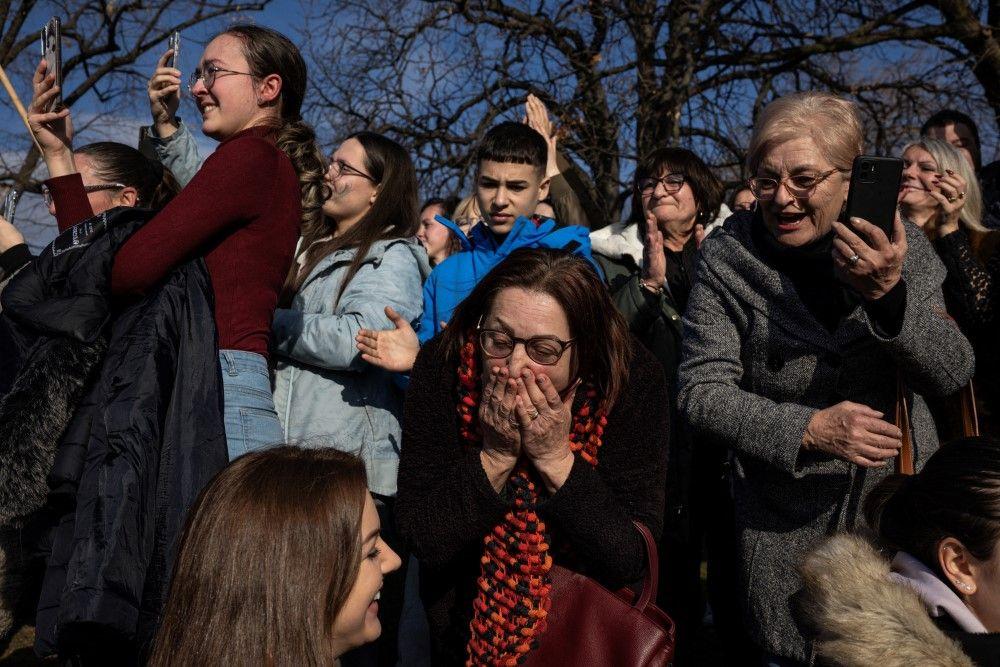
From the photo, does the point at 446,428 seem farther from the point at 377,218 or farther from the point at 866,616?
the point at 377,218

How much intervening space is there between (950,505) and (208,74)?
225cm

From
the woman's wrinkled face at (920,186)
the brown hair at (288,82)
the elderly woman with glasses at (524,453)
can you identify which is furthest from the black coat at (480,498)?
the woman's wrinkled face at (920,186)

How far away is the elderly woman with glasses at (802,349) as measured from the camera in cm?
214

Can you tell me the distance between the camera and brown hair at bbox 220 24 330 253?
2615 millimetres

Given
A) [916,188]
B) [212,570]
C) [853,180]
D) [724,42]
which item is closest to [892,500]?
[853,180]

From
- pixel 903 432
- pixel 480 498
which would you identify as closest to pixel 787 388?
pixel 903 432

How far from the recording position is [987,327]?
3.18 metres

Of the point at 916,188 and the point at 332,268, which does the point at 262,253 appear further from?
the point at 916,188

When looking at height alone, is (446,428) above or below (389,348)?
below

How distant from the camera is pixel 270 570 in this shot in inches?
62.1

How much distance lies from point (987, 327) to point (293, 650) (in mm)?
2752

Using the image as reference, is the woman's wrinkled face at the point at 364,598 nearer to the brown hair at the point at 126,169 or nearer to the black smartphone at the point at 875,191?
the black smartphone at the point at 875,191

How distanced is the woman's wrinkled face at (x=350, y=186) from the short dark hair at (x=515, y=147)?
1.58 ft

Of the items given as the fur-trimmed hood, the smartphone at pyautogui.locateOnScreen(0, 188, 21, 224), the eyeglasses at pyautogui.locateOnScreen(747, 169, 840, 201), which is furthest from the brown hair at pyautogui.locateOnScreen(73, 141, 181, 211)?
the fur-trimmed hood
